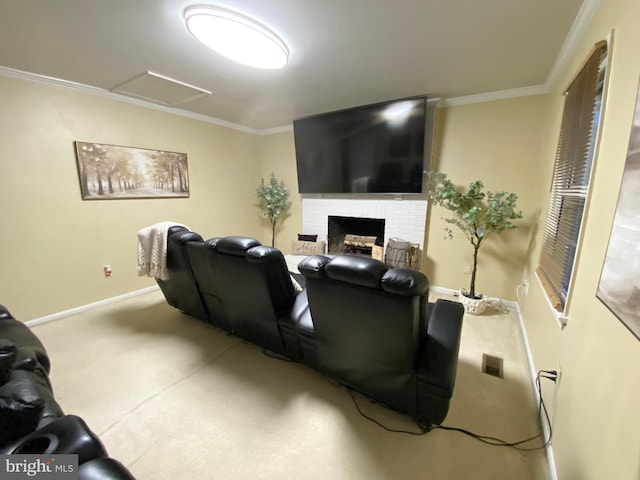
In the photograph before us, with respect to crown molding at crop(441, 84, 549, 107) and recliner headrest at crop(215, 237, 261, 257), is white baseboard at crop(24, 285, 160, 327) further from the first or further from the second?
crown molding at crop(441, 84, 549, 107)

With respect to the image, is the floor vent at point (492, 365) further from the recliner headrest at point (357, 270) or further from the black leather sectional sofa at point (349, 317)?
the recliner headrest at point (357, 270)

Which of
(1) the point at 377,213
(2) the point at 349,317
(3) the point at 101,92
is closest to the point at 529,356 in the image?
(2) the point at 349,317

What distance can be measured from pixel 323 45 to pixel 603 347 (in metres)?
2.38

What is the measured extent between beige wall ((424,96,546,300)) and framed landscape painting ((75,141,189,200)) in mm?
3508

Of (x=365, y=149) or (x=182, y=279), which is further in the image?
(x=365, y=149)

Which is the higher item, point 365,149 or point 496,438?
point 365,149

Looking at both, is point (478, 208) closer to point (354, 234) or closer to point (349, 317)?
point (354, 234)

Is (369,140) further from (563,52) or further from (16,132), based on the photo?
(16,132)

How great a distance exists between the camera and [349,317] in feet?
4.44

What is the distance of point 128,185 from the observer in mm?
3133

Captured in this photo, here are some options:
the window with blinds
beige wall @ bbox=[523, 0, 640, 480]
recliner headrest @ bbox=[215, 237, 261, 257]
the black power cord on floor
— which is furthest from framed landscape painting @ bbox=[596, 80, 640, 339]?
recliner headrest @ bbox=[215, 237, 261, 257]

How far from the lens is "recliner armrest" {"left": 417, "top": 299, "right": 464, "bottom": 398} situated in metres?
1.27

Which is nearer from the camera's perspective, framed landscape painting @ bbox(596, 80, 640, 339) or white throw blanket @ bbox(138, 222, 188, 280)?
framed landscape painting @ bbox(596, 80, 640, 339)

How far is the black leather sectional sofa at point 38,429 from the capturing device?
59 centimetres
